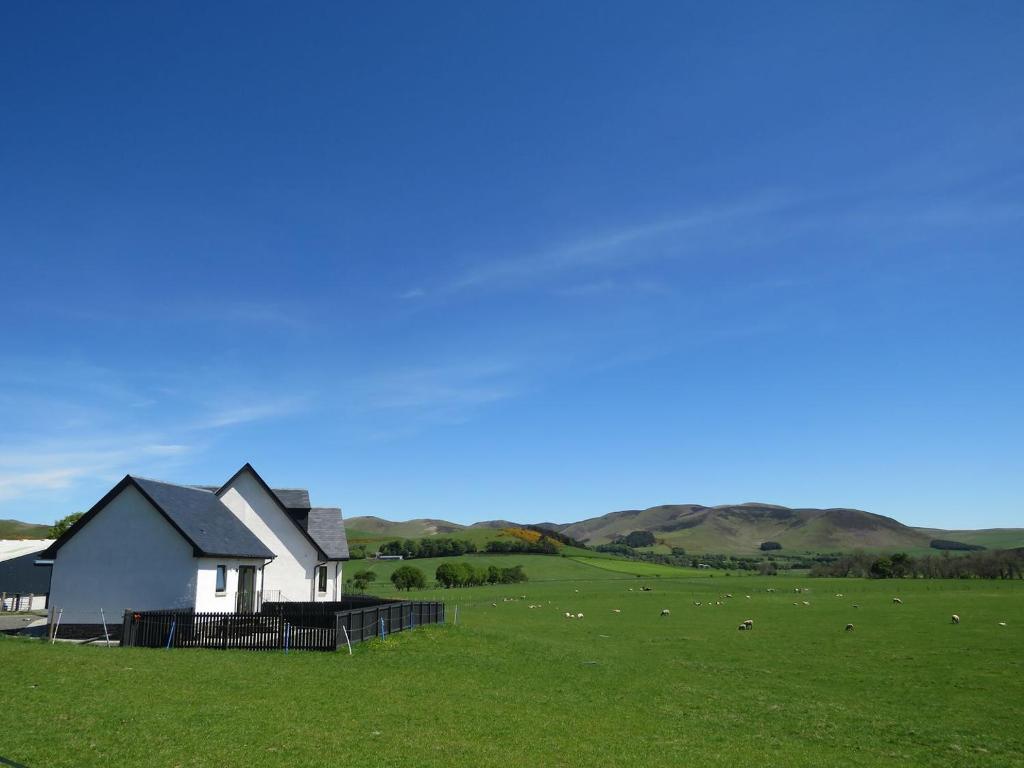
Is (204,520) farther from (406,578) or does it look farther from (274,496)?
(406,578)

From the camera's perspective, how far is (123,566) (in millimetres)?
34562

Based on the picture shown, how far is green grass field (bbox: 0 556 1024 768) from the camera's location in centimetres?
1451

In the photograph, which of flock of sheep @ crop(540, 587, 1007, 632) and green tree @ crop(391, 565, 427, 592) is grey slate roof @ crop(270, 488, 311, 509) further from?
green tree @ crop(391, 565, 427, 592)

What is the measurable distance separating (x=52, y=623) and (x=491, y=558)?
112016mm

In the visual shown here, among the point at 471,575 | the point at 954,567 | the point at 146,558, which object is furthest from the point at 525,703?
the point at 954,567

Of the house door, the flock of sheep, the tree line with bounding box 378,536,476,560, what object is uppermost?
the tree line with bounding box 378,536,476,560

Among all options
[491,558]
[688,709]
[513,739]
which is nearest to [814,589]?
[491,558]

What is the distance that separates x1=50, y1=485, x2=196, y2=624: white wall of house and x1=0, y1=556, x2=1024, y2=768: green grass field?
19.7 feet

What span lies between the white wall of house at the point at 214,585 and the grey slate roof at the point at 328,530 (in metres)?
12.9

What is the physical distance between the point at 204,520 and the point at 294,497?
1318 centimetres

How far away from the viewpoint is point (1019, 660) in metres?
31.8

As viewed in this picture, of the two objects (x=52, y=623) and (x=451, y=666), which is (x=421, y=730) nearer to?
(x=451, y=666)

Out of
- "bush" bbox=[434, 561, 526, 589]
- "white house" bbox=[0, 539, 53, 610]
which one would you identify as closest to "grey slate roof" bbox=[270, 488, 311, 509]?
"white house" bbox=[0, 539, 53, 610]

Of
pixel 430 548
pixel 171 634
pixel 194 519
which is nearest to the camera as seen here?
pixel 171 634
